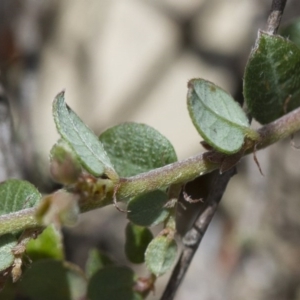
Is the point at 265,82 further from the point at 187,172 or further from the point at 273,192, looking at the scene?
the point at 273,192

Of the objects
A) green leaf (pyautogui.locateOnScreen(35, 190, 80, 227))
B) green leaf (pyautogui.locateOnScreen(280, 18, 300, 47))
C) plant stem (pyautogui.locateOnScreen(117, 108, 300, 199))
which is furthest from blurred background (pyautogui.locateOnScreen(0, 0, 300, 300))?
green leaf (pyautogui.locateOnScreen(35, 190, 80, 227))

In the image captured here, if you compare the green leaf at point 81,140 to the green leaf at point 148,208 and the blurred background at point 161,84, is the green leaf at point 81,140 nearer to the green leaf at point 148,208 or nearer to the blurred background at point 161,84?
the green leaf at point 148,208

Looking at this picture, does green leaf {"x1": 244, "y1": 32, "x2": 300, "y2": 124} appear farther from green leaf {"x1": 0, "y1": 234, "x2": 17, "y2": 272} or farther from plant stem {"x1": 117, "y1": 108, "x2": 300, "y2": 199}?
green leaf {"x1": 0, "y1": 234, "x2": 17, "y2": 272}

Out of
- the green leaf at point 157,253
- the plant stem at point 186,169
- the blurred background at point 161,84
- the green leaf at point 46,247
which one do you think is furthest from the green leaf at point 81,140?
the blurred background at point 161,84

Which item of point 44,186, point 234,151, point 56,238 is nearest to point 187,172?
point 234,151

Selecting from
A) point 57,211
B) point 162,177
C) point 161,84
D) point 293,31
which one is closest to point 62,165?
point 57,211
